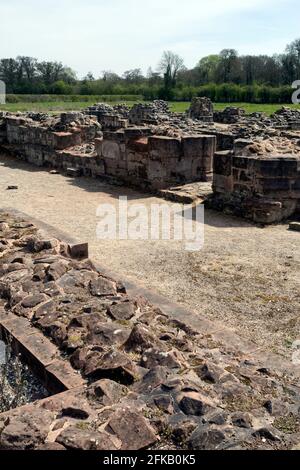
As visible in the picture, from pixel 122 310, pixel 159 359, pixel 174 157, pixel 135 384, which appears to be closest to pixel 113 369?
pixel 135 384

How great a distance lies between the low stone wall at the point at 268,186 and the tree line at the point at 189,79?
46.0m

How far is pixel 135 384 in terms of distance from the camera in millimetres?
3490

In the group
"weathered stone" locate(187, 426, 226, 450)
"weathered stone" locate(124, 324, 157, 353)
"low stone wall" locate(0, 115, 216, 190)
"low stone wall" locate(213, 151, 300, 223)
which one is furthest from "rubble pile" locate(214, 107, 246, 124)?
"weathered stone" locate(187, 426, 226, 450)

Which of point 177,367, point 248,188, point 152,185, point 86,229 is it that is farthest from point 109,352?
point 152,185

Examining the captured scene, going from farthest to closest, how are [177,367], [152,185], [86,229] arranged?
[152,185] < [86,229] < [177,367]

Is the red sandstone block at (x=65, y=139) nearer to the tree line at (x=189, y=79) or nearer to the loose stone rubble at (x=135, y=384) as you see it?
the loose stone rubble at (x=135, y=384)

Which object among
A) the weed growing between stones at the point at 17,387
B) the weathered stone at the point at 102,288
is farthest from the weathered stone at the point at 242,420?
the weathered stone at the point at 102,288

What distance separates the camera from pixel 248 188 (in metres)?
10.3

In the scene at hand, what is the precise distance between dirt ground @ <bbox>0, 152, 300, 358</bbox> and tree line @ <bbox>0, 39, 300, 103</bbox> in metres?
46.9

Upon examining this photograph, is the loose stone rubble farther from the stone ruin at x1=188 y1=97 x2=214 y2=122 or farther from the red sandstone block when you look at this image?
the stone ruin at x1=188 y1=97 x2=214 y2=122

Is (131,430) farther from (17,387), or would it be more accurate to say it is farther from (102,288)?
(102,288)

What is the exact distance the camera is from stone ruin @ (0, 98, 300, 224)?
10.0 meters
